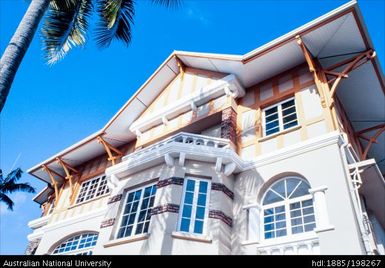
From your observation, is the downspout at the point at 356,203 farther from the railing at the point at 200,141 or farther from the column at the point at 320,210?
the railing at the point at 200,141

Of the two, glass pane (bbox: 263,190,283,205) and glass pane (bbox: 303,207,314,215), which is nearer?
glass pane (bbox: 303,207,314,215)

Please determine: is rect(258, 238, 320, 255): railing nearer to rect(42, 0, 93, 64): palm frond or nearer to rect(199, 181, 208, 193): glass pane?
rect(199, 181, 208, 193): glass pane

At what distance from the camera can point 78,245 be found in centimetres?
1491

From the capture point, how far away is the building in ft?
30.5

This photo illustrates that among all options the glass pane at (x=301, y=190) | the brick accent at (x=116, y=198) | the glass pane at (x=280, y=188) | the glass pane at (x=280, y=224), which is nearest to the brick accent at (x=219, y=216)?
the glass pane at (x=280, y=224)

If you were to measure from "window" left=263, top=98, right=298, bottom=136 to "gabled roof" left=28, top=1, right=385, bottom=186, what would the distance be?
172 centimetres

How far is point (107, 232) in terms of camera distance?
11.2m

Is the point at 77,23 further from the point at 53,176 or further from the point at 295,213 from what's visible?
the point at 53,176

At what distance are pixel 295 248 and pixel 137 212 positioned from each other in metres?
5.30

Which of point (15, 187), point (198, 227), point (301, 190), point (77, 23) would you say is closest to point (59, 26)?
point (77, 23)

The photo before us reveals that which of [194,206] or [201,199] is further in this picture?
[201,199]

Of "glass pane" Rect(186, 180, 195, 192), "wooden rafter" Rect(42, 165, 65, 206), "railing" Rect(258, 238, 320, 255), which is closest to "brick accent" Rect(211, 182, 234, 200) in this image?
"glass pane" Rect(186, 180, 195, 192)

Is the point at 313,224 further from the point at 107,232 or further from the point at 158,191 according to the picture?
the point at 107,232

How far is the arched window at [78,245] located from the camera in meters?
14.4
